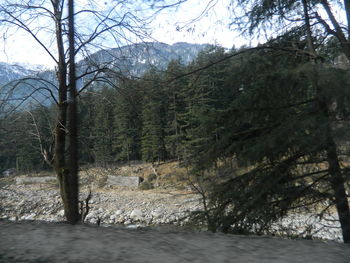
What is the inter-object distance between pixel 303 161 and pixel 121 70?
4.24 m

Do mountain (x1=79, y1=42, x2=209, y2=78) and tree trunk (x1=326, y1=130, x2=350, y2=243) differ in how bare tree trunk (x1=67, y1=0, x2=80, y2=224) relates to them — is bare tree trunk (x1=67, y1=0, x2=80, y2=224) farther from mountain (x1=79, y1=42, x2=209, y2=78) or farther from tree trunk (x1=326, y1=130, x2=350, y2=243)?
tree trunk (x1=326, y1=130, x2=350, y2=243)

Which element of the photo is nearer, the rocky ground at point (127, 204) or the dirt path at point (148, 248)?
the dirt path at point (148, 248)

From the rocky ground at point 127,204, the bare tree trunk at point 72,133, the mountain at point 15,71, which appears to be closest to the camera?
the bare tree trunk at point 72,133

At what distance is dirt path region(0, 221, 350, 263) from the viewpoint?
9.89 feet

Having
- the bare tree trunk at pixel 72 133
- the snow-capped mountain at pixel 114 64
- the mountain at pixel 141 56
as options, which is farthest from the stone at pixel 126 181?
the bare tree trunk at pixel 72 133

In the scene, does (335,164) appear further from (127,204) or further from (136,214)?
(127,204)

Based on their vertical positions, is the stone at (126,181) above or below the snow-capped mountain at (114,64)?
below

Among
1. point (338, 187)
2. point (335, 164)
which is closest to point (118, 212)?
point (335, 164)

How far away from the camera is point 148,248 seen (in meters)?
3.33

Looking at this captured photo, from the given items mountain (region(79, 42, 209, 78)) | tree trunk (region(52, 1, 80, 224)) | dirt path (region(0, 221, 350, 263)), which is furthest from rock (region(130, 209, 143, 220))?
dirt path (region(0, 221, 350, 263))

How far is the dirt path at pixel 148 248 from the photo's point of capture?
302 centimetres

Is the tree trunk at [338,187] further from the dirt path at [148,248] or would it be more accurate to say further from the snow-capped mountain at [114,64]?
the snow-capped mountain at [114,64]

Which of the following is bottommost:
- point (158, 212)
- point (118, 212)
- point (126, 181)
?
point (118, 212)

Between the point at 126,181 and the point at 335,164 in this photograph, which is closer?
the point at 335,164
